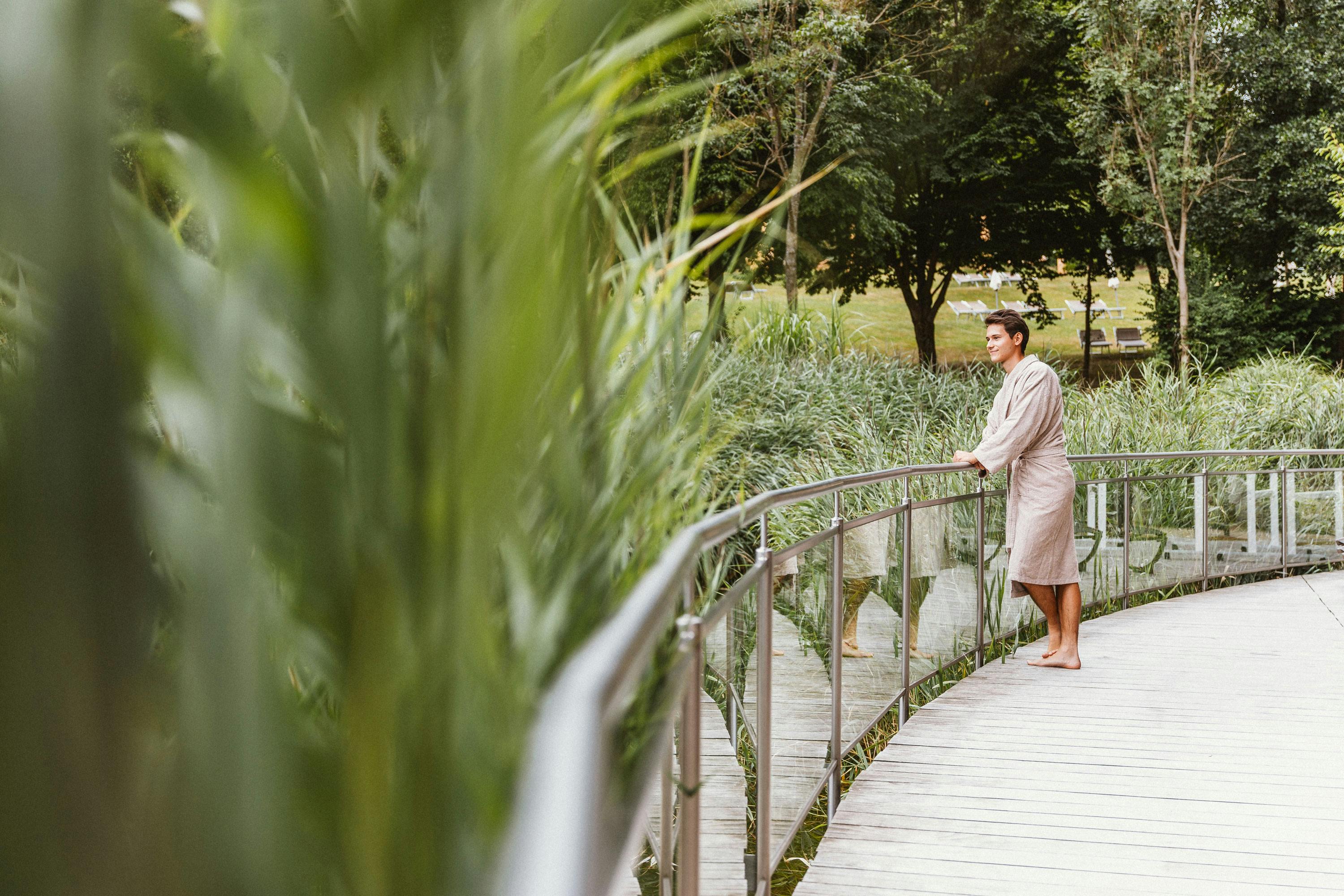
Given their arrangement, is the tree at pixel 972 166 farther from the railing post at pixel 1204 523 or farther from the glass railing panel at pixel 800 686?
the glass railing panel at pixel 800 686

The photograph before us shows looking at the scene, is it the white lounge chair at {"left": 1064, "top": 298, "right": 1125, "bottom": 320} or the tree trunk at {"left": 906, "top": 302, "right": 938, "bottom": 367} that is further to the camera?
the white lounge chair at {"left": 1064, "top": 298, "right": 1125, "bottom": 320}

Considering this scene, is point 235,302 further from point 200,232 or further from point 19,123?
point 200,232

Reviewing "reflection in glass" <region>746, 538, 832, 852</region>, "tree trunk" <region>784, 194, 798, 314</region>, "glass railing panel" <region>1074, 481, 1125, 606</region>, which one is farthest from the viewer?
"tree trunk" <region>784, 194, 798, 314</region>

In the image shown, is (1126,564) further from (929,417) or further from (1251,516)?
(929,417)

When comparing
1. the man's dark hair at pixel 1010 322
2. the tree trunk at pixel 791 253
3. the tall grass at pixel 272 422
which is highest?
the tree trunk at pixel 791 253

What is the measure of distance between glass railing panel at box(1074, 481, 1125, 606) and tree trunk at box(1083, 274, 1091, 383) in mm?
19056

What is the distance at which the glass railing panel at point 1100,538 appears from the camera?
7793mm

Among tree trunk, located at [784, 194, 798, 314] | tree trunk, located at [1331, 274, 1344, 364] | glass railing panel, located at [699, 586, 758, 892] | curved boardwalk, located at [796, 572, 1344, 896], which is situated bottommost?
curved boardwalk, located at [796, 572, 1344, 896]

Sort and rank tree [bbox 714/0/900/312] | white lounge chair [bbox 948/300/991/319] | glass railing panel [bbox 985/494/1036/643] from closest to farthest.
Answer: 1. glass railing panel [bbox 985/494/1036/643]
2. tree [bbox 714/0/900/312]
3. white lounge chair [bbox 948/300/991/319]

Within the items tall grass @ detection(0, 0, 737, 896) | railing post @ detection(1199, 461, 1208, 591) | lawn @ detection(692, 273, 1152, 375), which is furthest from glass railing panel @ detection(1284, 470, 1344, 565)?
lawn @ detection(692, 273, 1152, 375)

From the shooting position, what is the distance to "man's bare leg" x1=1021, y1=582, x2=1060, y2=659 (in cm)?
601

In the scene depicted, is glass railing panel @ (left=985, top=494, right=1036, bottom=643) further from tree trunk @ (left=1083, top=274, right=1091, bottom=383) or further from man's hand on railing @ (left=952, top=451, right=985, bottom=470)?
tree trunk @ (left=1083, top=274, right=1091, bottom=383)

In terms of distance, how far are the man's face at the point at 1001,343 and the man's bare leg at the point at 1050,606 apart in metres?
1.23

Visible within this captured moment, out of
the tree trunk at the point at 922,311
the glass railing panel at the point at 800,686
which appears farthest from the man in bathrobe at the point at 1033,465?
A: the tree trunk at the point at 922,311
